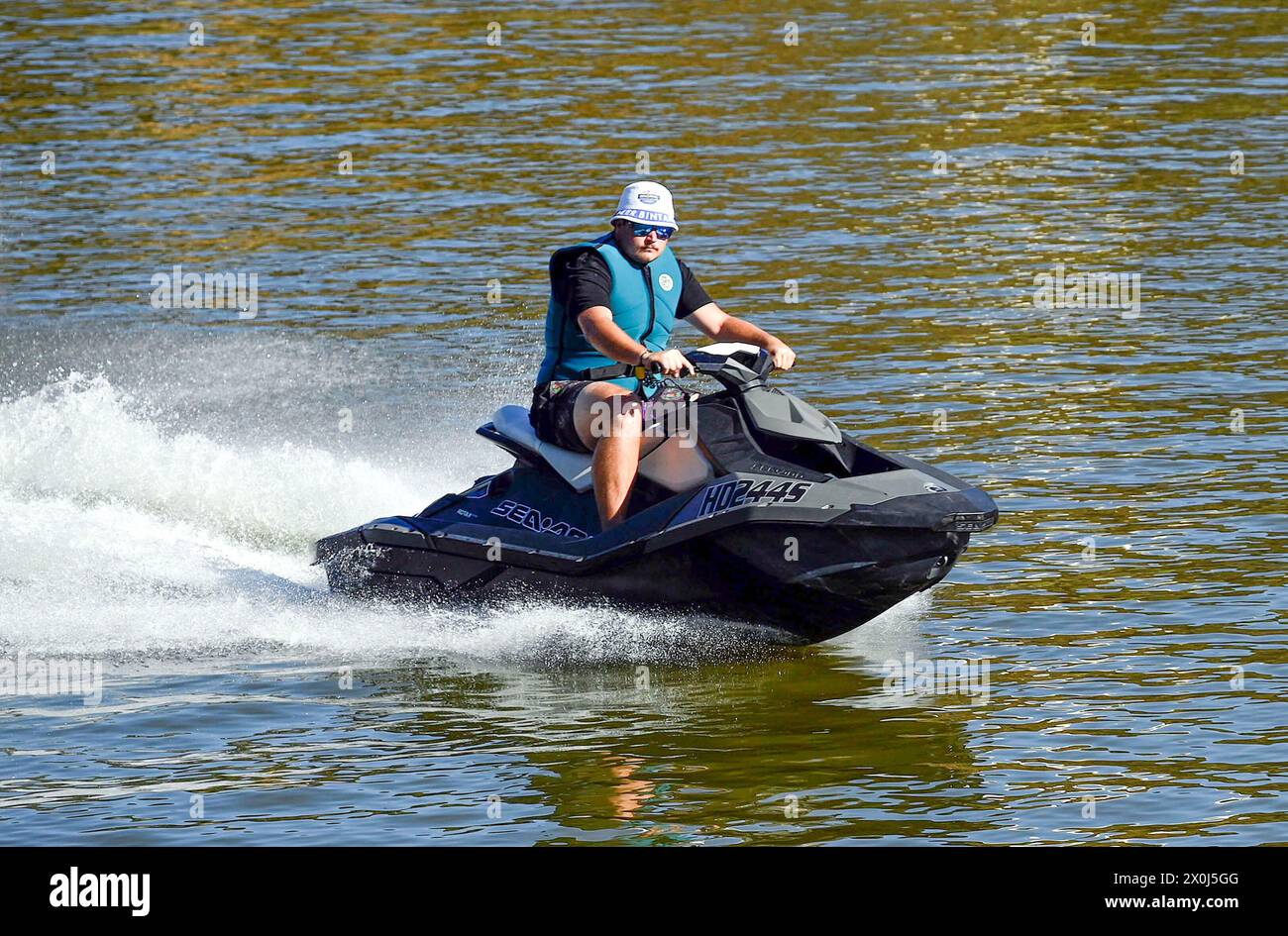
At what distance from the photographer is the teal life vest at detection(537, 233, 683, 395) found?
9.90 m

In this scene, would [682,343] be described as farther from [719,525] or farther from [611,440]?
[719,525]

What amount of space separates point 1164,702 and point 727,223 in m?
12.7

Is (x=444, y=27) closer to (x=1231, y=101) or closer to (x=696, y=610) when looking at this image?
(x=1231, y=101)

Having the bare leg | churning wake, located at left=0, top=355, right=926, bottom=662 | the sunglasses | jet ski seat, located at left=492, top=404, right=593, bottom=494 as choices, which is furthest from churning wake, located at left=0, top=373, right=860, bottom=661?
the sunglasses

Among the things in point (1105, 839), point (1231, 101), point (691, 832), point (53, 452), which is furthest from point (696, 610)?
point (1231, 101)

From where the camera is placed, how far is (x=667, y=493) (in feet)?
32.0
